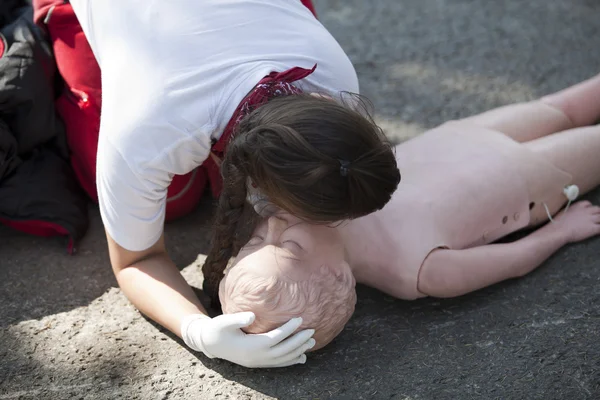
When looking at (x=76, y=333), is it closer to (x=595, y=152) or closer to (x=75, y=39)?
(x=75, y=39)

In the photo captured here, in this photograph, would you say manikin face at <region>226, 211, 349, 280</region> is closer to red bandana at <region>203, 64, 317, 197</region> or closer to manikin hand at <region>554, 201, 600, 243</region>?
red bandana at <region>203, 64, 317, 197</region>

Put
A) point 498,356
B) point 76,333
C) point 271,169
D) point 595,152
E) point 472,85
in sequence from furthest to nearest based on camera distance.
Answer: point 472,85 → point 595,152 → point 76,333 → point 498,356 → point 271,169


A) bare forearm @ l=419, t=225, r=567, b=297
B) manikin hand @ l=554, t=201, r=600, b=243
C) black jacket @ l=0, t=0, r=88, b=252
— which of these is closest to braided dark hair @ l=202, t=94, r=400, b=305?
bare forearm @ l=419, t=225, r=567, b=297

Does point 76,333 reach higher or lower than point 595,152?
lower

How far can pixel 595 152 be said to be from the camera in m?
2.00

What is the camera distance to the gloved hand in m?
1.49

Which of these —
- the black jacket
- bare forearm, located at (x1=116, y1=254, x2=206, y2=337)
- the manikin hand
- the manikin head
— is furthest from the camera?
the black jacket

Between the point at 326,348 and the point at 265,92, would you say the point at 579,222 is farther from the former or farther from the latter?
the point at 265,92

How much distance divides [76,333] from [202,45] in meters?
0.77

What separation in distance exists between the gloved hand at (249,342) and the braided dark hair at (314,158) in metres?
0.24

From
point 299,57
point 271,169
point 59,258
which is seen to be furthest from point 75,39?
point 271,169

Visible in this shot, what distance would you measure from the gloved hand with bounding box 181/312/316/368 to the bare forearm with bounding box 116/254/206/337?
113 mm

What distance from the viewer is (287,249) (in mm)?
1506

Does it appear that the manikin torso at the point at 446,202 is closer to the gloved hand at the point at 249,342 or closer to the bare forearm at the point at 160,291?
the gloved hand at the point at 249,342
